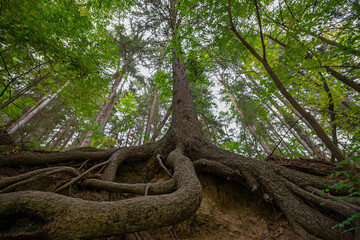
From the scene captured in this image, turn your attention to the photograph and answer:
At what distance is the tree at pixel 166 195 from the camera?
1139mm

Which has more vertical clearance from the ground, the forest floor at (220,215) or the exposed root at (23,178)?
the exposed root at (23,178)

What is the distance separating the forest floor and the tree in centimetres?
17

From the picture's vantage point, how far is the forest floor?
1.90 metres

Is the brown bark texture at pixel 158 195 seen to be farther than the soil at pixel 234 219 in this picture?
No

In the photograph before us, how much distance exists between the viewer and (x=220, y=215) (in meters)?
2.25

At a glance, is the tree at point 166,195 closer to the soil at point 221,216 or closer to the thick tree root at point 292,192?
the thick tree root at point 292,192

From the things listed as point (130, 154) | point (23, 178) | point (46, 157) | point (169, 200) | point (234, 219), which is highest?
point (130, 154)

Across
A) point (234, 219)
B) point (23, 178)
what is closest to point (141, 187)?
point (234, 219)

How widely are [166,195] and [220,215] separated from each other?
1.37 metres

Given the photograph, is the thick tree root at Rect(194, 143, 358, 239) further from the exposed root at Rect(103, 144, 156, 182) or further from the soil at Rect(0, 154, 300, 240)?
the exposed root at Rect(103, 144, 156, 182)

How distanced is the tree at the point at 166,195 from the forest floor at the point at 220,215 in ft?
0.56

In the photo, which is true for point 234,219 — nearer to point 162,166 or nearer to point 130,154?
point 162,166

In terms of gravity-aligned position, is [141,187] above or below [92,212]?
above

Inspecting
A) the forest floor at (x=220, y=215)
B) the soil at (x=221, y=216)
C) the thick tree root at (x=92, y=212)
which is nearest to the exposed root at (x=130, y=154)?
the forest floor at (x=220, y=215)
